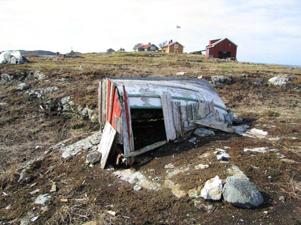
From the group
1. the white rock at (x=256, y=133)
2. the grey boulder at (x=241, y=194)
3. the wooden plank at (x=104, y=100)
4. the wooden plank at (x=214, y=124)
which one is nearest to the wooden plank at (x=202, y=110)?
the wooden plank at (x=214, y=124)

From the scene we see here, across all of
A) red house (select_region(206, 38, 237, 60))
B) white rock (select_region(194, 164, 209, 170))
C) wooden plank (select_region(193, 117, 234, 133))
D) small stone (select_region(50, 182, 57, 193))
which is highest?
red house (select_region(206, 38, 237, 60))

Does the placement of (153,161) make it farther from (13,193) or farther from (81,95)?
(81,95)

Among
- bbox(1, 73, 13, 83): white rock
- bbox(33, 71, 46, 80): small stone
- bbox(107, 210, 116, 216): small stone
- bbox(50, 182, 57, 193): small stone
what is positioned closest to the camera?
bbox(107, 210, 116, 216): small stone

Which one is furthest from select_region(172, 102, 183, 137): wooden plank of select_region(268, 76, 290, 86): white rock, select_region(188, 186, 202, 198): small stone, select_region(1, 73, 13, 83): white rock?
select_region(1, 73, 13, 83): white rock

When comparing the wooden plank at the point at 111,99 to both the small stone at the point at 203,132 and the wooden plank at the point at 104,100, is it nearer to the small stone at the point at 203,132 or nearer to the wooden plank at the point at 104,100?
the wooden plank at the point at 104,100

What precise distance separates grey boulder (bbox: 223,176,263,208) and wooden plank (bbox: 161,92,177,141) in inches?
92.8

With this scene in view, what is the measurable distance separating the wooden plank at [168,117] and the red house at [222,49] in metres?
38.7

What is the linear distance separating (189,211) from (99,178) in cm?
232

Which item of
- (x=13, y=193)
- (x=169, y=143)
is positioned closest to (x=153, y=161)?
(x=169, y=143)

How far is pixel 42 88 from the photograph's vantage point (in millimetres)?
18406

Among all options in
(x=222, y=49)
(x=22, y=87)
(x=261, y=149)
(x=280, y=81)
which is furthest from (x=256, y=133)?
(x=222, y=49)

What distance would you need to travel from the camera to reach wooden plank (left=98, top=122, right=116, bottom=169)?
8266 mm

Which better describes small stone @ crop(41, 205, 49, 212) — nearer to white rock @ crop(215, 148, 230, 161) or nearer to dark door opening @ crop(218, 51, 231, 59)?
white rock @ crop(215, 148, 230, 161)

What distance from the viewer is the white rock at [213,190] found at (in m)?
6.35
